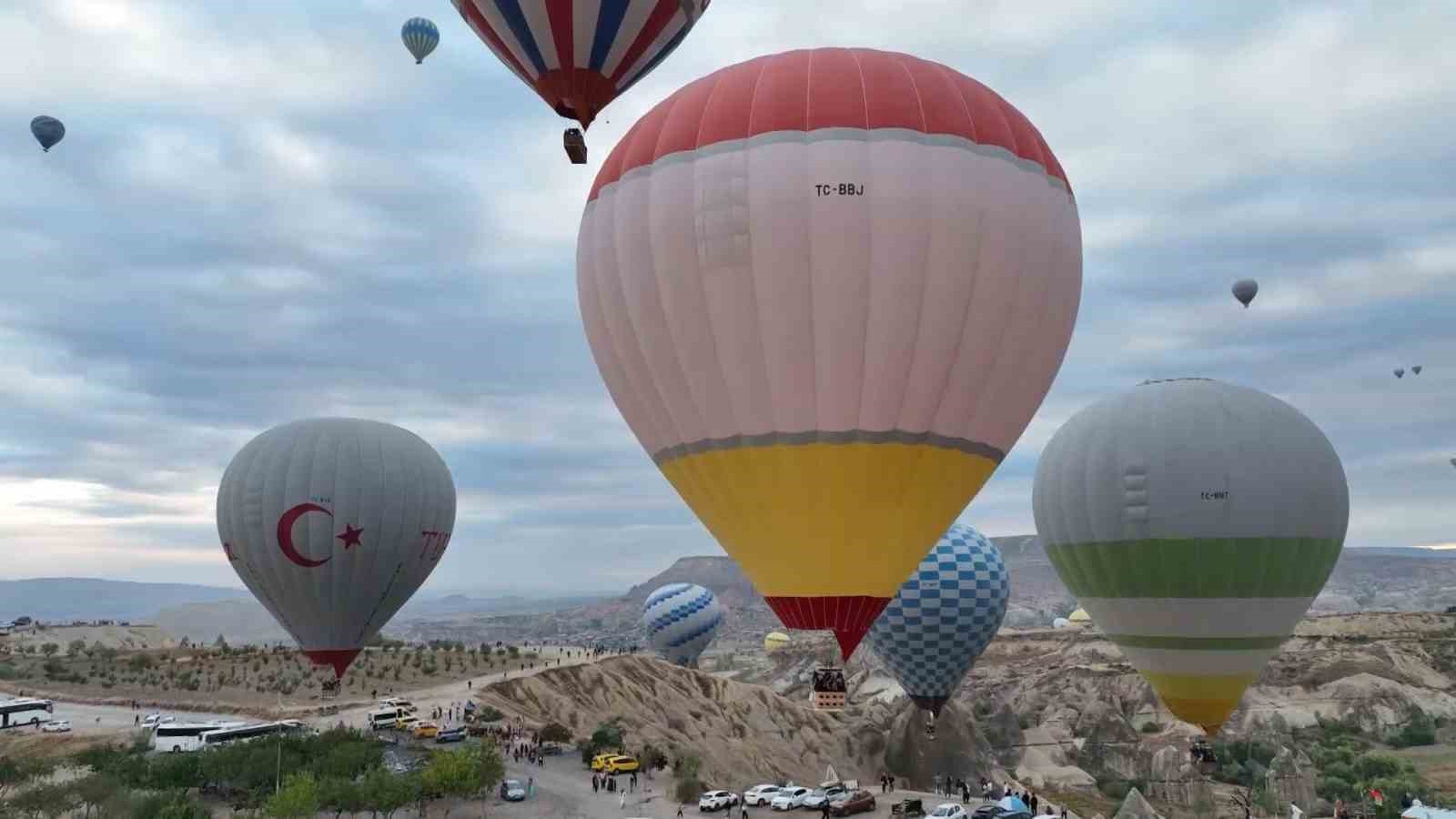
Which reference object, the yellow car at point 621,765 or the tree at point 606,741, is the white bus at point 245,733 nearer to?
the tree at point 606,741

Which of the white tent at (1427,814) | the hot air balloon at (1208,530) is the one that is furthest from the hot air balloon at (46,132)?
the white tent at (1427,814)

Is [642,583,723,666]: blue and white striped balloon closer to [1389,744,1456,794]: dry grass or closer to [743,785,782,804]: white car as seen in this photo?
[743,785,782,804]: white car

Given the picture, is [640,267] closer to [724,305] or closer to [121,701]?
[724,305]

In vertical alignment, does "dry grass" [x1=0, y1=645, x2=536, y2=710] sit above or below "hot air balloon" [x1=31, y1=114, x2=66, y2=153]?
below

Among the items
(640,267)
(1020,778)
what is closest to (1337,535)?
(640,267)

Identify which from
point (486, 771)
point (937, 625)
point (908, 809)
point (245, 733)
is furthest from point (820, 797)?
point (245, 733)

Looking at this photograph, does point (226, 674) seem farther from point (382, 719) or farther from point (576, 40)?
point (576, 40)

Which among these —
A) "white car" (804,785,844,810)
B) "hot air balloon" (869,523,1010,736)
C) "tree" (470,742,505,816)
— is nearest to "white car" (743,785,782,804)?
"white car" (804,785,844,810)
